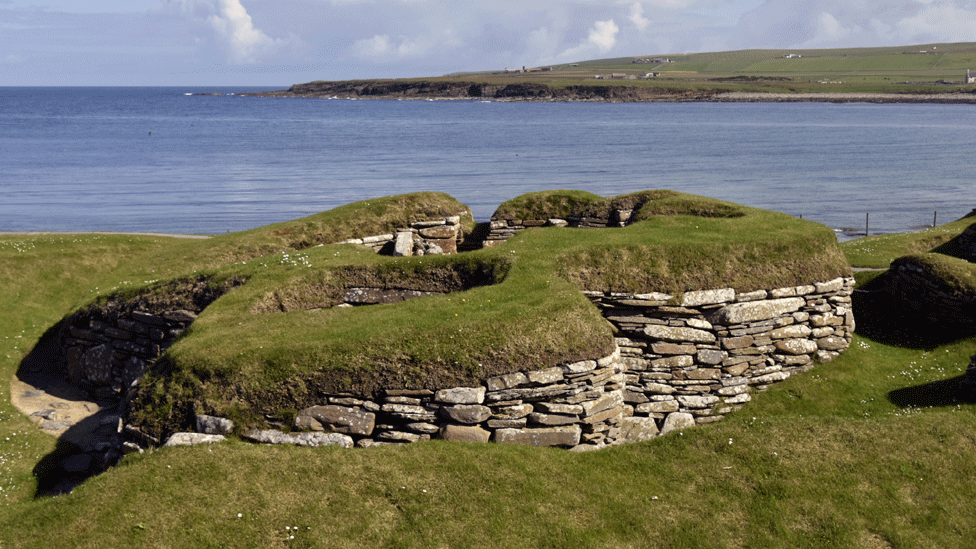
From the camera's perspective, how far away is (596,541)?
9820 millimetres

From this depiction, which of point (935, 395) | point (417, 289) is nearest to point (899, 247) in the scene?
point (935, 395)

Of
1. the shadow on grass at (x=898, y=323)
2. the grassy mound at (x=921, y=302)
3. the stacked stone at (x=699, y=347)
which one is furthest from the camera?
the shadow on grass at (x=898, y=323)

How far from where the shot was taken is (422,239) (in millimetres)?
26297

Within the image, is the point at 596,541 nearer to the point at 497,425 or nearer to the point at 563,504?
the point at 563,504

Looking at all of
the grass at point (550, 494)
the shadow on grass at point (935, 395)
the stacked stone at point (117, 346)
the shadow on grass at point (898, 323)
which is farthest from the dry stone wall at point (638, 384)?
the stacked stone at point (117, 346)

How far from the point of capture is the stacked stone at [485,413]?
1234 cm

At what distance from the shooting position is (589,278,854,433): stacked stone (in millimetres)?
16375

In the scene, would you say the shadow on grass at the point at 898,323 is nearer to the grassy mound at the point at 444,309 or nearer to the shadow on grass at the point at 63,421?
the grassy mound at the point at 444,309

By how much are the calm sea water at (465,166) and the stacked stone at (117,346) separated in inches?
1152

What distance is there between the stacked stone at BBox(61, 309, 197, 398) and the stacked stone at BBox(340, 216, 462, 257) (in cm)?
814

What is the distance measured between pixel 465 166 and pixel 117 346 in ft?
207

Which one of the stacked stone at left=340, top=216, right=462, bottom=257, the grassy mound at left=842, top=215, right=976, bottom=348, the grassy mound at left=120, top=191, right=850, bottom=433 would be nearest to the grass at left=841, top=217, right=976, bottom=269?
the grassy mound at left=842, top=215, right=976, bottom=348

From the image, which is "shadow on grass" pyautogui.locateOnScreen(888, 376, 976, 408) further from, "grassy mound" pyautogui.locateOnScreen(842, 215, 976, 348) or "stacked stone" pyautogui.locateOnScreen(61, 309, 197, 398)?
"stacked stone" pyautogui.locateOnScreen(61, 309, 197, 398)

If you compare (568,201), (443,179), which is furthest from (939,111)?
(568,201)
